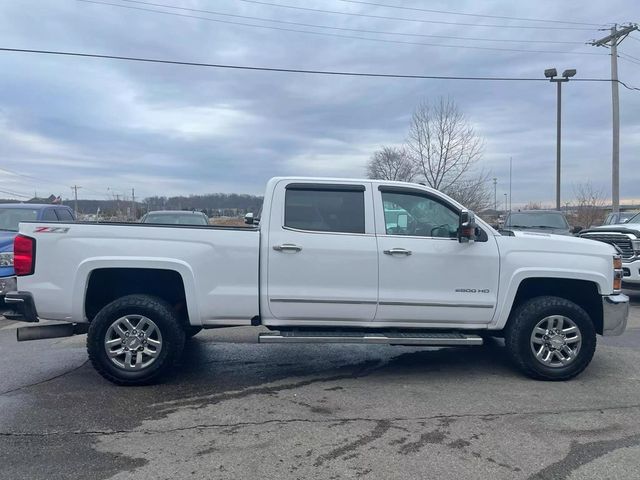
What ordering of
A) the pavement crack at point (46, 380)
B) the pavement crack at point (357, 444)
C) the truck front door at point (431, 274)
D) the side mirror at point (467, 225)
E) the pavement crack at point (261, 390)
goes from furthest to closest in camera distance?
1. the truck front door at point (431, 274)
2. the side mirror at point (467, 225)
3. the pavement crack at point (46, 380)
4. the pavement crack at point (261, 390)
5. the pavement crack at point (357, 444)

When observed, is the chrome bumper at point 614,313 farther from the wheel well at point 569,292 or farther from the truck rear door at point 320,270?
the truck rear door at point 320,270

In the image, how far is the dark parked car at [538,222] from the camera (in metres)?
14.4

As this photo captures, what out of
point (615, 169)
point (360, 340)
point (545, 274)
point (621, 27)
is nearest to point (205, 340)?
point (360, 340)

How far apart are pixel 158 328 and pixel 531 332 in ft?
12.3

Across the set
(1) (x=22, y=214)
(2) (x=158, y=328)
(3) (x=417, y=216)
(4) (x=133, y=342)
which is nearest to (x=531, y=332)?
(3) (x=417, y=216)

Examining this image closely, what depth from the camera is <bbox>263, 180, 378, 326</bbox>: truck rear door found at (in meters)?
5.39

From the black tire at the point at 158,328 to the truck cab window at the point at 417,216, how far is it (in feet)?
7.77

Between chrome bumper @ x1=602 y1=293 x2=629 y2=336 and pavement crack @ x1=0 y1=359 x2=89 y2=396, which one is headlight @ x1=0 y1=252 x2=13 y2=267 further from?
chrome bumper @ x1=602 y1=293 x2=629 y2=336

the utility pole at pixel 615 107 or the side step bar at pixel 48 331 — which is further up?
the utility pole at pixel 615 107

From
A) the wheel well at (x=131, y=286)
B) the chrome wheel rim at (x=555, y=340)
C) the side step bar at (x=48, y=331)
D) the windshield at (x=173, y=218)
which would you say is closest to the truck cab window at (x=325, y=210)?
the wheel well at (x=131, y=286)

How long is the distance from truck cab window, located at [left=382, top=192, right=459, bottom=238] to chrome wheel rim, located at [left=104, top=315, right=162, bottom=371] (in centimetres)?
257

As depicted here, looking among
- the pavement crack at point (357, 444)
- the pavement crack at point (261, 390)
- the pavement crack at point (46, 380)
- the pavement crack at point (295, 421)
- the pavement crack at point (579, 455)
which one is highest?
the pavement crack at point (46, 380)

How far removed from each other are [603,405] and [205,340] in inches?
191

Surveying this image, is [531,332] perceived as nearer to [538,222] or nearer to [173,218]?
[538,222]
